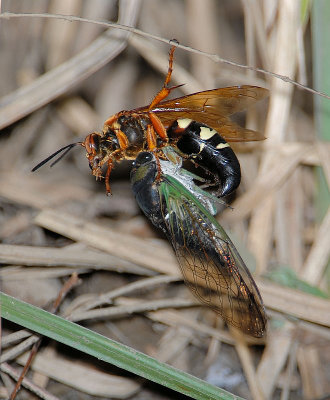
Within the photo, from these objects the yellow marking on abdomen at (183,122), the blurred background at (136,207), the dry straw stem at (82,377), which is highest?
the yellow marking on abdomen at (183,122)

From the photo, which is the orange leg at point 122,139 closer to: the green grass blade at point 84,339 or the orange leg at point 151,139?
the orange leg at point 151,139

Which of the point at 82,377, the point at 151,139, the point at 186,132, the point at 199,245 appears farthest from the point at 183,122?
the point at 82,377

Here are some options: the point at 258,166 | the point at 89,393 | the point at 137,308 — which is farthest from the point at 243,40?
the point at 89,393

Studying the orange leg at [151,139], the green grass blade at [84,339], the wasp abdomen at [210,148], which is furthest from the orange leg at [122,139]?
the green grass blade at [84,339]

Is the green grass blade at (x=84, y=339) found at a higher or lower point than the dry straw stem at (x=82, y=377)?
higher

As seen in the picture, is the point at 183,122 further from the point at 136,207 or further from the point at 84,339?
the point at 84,339

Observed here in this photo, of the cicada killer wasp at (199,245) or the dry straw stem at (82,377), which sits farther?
the dry straw stem at (82,377)

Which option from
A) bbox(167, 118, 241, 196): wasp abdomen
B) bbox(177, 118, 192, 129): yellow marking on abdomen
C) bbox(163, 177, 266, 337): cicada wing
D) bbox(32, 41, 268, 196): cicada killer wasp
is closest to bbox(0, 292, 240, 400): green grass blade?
bbox(163, 177, 266, 337): cicada wing

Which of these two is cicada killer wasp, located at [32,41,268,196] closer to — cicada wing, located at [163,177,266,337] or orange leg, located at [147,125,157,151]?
orange leg, located at [147,125,157,151]

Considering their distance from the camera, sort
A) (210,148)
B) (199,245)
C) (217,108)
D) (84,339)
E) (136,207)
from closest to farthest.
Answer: (84,339) < (199,245) < (210,148) < (217,108) < (136,207)
